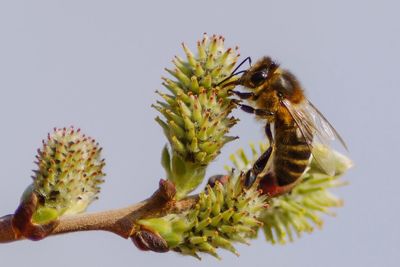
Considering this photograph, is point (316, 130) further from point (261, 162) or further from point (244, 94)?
point (244, 94)

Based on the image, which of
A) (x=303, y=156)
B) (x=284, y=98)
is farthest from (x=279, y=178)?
(x=284, y=98)

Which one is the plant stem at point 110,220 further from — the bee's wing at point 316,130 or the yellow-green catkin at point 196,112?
the bee's wing at point 316,130

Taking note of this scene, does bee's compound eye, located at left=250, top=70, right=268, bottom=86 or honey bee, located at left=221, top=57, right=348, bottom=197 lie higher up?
bee's compound eye, located at left=250, top=70, right=268, bottom=86

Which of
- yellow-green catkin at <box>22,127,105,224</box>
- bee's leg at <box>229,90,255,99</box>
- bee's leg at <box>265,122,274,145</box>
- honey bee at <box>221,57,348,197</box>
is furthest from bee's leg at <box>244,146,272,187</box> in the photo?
yellow-green catkin at <box>22,127,105,224</box>

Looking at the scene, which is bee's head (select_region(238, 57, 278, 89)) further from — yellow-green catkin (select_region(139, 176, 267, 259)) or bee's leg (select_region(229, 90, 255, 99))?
yellow-green catkin (select_region(139, 176, 267, 259))

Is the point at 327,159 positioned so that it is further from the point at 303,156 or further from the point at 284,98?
the point at 284,98

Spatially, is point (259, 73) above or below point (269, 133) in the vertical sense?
above

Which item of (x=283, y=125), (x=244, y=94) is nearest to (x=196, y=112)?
(x=244, y=94)

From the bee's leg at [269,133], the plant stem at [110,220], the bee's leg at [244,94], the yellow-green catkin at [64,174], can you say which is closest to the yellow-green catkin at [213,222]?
the plant stem at [110,220]
